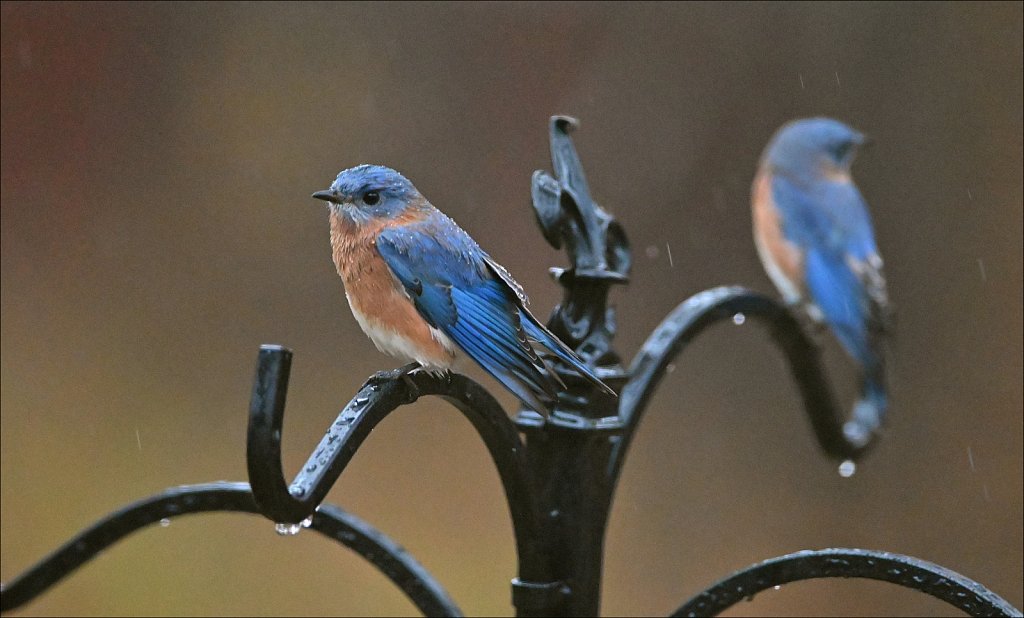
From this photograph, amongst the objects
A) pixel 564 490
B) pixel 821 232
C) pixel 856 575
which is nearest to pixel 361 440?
pixel 564 490

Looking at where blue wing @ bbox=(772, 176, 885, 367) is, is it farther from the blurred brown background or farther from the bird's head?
the bird's head

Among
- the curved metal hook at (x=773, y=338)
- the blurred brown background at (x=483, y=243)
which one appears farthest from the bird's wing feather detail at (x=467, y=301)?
the blurred brown background at (x=483, y=243)

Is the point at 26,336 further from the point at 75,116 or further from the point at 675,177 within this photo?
the point at 675,177

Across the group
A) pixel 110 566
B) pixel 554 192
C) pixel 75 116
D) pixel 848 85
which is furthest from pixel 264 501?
pixel 848 85

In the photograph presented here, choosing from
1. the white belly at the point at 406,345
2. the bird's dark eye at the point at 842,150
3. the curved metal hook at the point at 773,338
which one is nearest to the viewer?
the white belly at the point at 406,345

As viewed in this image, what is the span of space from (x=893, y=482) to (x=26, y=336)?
A: 258cm

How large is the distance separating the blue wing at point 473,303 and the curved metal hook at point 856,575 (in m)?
0.24

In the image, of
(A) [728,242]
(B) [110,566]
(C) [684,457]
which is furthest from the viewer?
(A) [728,242]

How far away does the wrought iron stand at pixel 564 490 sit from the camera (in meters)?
1.08

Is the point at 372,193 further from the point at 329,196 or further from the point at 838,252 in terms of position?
the point at 838,252

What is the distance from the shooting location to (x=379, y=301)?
49.1 inches

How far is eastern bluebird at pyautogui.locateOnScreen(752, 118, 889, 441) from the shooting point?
132 inches

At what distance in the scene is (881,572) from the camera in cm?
108

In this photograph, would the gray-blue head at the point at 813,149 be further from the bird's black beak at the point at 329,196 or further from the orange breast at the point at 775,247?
the bird's black beak at the point at 329,196
